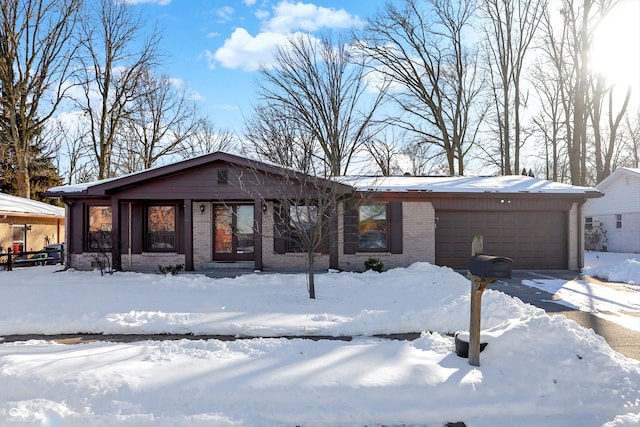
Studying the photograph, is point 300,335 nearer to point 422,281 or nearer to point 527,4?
point 422,281

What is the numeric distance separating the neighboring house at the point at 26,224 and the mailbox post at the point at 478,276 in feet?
61.6

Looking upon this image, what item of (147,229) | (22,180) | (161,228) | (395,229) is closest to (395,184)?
(395,229)

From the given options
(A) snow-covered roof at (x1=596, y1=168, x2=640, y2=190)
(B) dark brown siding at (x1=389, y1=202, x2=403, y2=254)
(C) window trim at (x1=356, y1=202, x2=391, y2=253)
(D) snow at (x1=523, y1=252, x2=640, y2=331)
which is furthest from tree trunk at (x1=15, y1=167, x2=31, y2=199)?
(A) snow-covered roof at (x1=596, y1=168, x2=640, y2=190)

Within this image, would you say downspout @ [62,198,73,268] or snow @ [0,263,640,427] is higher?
downspout @ [62,198,73,268]

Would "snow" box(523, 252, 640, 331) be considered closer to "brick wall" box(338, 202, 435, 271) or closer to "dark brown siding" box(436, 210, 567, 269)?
"dark brown siding" box(436, 210, 567, 269)

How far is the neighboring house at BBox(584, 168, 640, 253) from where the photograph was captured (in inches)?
786

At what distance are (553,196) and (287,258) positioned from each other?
9569mm

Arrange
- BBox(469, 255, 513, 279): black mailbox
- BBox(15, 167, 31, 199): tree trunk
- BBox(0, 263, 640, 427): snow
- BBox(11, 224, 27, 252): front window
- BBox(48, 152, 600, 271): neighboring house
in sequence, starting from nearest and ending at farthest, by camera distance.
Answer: BBox(0, 263, 640, 427): snow, BBox(469, 255, 513, 279): black mailbox, BBox(48, 152, 600, 271): neighboring house, BBox(11, 224, 27, 252): front window, BBox(15, 167, 31, 199): tree trunk

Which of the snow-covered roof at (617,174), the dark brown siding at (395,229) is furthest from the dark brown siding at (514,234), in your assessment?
the snow-covered roof at (617,174)

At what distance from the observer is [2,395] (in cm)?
338

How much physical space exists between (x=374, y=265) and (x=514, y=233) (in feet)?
17.7

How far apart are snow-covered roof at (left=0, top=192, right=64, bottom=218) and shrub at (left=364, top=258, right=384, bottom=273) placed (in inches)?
607

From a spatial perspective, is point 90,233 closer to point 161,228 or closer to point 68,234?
Result: point 68,234

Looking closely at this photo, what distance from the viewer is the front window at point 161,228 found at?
519 inches
